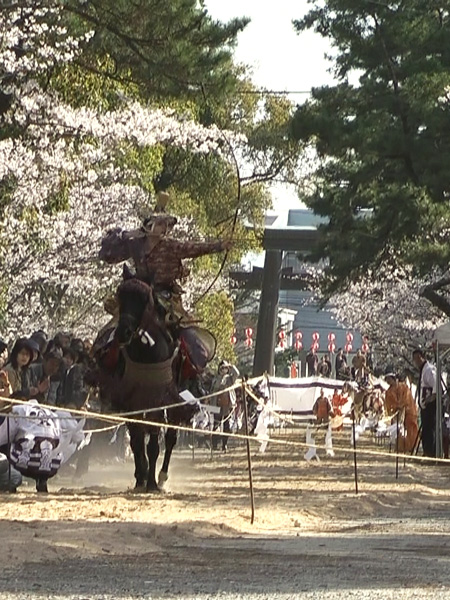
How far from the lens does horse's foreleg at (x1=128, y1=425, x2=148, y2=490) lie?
1708 centimetres

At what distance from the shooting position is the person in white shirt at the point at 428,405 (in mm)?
26891

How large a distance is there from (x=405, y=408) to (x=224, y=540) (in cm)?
1687

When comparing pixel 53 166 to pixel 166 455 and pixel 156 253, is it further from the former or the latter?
pixel 156 253

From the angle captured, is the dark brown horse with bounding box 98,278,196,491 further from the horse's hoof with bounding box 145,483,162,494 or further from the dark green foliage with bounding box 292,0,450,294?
the dark green foliage with bounding box 292,0,450,294

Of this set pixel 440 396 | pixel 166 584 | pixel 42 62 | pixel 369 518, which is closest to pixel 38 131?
pixel 42 62

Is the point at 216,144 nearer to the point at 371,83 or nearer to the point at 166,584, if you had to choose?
the point at 371,83

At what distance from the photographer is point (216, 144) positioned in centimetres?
3675

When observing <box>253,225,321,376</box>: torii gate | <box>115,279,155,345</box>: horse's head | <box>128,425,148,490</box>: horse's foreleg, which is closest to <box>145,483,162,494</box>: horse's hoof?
<box>128,425,148,490</box>: horse's foreleg

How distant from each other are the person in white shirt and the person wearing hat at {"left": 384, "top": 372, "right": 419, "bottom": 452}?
1.43 meters

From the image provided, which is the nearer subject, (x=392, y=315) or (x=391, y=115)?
(x=391, y=115)

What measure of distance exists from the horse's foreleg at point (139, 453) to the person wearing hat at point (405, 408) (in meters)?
→ 11.7

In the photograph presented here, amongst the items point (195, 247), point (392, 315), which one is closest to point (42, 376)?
point (195, 247)

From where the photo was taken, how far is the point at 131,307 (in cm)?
1600

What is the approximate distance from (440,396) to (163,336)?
1038 centimetres
